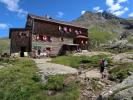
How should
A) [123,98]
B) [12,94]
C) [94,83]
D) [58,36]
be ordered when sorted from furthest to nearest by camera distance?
[58,36]
[94,83]
[12,94]
[123,98]

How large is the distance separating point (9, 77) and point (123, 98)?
1826 centimetres

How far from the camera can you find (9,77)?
34.8m

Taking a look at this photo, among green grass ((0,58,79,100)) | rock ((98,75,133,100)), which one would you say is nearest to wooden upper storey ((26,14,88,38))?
green grass ((0,58,79,100))

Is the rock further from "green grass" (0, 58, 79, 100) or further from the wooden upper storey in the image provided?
the wooden upper storey

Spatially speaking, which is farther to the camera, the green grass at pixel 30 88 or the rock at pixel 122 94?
the green grass at pixel 30 88

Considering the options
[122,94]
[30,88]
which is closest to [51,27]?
[30,88]

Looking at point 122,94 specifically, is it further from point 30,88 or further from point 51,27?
point 51,27

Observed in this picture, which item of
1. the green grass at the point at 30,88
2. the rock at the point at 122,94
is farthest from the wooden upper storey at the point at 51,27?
the rock at the point at 122,94

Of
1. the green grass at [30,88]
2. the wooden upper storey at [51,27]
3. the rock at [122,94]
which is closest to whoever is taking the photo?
the rock at [122,94]

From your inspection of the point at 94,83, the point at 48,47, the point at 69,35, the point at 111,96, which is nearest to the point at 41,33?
the point at 48,47

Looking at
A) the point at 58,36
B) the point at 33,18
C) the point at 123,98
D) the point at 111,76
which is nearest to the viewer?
the point at 123,98

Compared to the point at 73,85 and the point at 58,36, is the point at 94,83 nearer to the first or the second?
the point at 73,85

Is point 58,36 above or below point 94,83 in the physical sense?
above

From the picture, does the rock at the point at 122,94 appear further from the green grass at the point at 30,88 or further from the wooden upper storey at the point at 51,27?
the wooden upper storey at the point at 51,27
